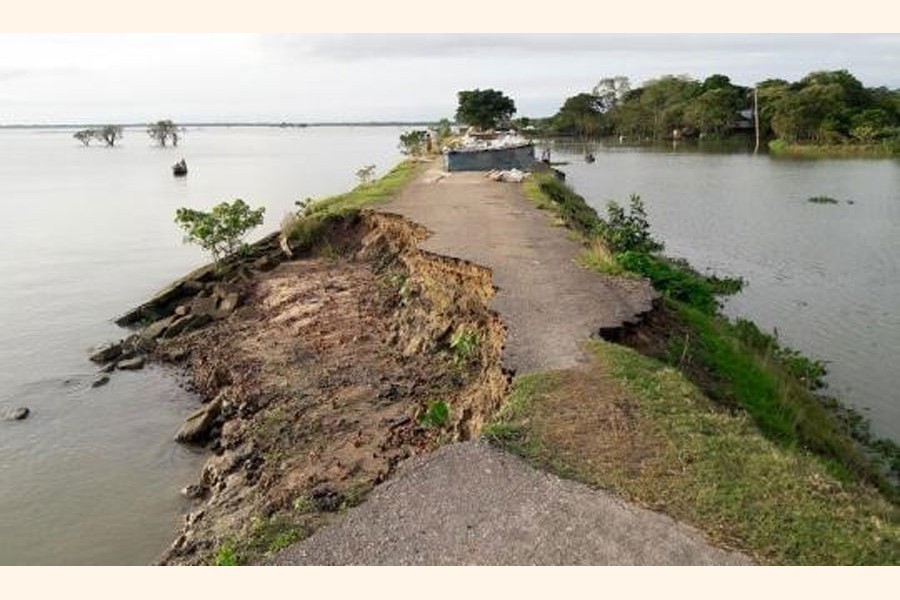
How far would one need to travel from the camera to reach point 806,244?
28031 mm

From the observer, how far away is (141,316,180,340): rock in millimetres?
18438

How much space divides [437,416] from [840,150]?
67759 millimetres

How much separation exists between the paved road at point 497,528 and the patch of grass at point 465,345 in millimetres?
4977

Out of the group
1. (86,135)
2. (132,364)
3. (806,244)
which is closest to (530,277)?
(132,364)

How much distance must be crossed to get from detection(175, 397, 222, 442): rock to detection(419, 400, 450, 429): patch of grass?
4.32m

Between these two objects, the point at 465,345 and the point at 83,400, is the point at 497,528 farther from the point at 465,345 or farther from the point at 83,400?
the point at 83,400

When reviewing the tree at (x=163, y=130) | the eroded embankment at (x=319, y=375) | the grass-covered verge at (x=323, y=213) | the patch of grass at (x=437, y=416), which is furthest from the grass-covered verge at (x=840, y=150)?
the tree at (x=163, y=130)

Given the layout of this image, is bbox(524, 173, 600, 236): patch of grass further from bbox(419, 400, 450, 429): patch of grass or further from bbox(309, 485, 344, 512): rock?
bbox(309, 485, 344, 512): rock

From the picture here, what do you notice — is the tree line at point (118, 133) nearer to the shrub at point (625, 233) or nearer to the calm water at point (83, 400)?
the calm water at point (83, 400)

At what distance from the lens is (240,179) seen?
210ft

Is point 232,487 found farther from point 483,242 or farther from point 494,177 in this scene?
point 494,177

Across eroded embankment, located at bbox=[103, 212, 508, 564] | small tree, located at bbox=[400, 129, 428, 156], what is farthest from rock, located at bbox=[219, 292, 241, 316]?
small tree, located at bbox=[400, 129, 428, 156]

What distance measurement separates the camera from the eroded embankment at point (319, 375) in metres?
9.34

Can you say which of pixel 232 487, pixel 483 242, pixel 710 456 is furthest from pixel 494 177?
pixel 710 456
